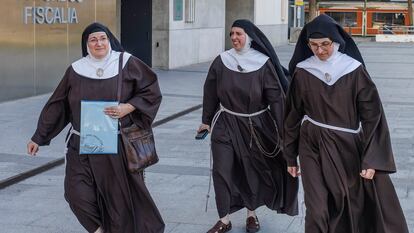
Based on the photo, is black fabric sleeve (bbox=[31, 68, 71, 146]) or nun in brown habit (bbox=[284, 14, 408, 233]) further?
black fabric sleeve (bbox=[31, 68, 71, 146])

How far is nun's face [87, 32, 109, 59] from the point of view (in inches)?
195

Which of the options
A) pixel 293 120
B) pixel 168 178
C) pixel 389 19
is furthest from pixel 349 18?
pixel 293 120

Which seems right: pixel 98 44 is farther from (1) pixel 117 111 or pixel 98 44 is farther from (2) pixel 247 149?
(2) pixel 247 149

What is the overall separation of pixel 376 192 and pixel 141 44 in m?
18.4

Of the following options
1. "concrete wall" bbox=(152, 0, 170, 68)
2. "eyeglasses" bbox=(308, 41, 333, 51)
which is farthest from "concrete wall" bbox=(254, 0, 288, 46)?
"eyeglasses" bbox=(308, 41, 333, 51)

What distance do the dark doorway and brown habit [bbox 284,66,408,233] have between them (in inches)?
709

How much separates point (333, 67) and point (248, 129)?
1.38m

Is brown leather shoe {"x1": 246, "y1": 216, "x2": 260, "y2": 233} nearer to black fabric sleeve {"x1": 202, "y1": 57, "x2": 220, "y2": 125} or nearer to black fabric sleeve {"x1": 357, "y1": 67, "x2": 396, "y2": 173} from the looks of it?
black fabric sleeve {"x1": 202, "y1": 57, "x2": 220, "y2": 125}

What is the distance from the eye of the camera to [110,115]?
4965mm

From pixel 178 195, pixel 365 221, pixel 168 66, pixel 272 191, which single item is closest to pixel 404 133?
pixel 178 195

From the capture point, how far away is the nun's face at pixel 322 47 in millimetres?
4832

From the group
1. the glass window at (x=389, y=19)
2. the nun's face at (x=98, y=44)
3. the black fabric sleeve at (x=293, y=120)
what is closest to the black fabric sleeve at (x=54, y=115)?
the nun's face at (x=98, y=44)

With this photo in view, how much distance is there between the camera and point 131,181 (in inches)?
203

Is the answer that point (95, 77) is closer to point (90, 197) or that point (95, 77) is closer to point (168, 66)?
point (90, 197)
